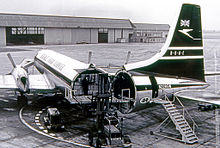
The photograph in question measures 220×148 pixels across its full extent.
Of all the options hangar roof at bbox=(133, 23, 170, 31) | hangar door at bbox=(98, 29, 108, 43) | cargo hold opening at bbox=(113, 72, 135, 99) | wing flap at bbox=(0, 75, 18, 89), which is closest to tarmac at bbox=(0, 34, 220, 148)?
wing flap at bbox=(0, 75, 18, 89)

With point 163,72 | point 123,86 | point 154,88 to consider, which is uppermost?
point 163,72

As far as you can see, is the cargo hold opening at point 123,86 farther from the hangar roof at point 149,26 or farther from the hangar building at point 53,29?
the hangar roof at point 149,26

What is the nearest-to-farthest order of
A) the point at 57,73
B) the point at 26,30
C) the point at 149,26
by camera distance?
the point at 57,73 < the point at 26,30 < the point at 149,26

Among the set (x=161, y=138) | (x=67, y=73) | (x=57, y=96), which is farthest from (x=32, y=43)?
(x=161, y=138)

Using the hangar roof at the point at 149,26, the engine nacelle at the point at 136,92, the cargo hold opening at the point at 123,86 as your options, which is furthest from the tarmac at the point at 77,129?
the hangar roof at the point at 149,26

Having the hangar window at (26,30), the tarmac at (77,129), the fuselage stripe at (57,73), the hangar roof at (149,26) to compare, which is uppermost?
the hangar roof at (149,26)

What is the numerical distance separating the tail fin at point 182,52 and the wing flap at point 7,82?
1157cm

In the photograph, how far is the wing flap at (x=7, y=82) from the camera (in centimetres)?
2541

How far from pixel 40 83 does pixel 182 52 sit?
46.2ft

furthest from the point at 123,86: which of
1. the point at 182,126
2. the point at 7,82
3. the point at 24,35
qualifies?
the point at 24,35

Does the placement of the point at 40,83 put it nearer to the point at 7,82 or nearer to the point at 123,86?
the point at 7,82

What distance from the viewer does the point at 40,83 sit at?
27250 millimetres

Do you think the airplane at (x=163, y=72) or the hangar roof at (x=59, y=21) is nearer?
the airplane at (x=163, y=72)

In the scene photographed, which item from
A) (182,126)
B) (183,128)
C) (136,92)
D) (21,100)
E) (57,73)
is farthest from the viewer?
(21,100)
